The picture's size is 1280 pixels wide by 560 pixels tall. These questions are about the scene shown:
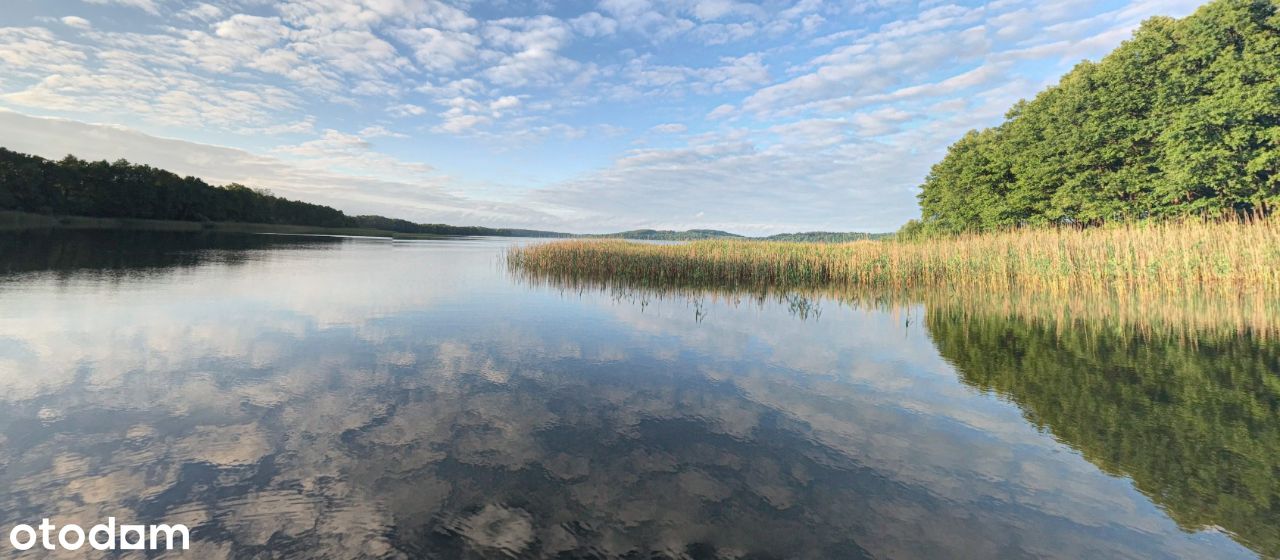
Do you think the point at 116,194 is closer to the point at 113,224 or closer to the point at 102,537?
the point at 113,224

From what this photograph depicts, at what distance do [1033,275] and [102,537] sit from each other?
1060 inches

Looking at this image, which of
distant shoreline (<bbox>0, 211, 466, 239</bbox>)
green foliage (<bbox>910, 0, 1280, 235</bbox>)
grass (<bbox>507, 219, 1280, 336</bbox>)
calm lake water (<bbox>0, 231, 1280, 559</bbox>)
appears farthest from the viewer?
distant shoreline (<bbox>0, 211, 466, 239</bbox>)

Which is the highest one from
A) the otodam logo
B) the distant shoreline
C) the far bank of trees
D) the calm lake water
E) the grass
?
the far bank of trees

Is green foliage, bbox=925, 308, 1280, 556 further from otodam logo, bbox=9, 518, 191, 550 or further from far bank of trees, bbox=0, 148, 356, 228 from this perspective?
far bank of trees, bbox=0, 148, 356, 228

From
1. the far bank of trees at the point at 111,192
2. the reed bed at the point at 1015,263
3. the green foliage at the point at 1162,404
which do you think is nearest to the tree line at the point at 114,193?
the far bank of trees at the point at 111,192

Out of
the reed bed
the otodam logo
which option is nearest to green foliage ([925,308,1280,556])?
the otodam logo

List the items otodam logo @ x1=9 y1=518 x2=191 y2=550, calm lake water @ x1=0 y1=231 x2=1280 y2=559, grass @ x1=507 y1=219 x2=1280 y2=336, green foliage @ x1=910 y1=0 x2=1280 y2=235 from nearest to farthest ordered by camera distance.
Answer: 1. otodam logo @ x1=9 y1=518 x2=191 y2=550
2. calm lake water @ x1=0 y1=231 x2=1280 y2=559
3. grass @ x1=507 y1=219 x2=1280 y2=336
4. green foliage @ x1=910 y1=0 x2=1280 y2=235

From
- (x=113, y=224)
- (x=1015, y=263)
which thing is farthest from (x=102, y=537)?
(x=113, y=224)

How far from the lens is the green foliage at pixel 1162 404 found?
429 centimetres

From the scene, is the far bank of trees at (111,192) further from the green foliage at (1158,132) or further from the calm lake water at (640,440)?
the green foliage at (1158,132)

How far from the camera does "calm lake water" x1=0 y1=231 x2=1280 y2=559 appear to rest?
3695 mm

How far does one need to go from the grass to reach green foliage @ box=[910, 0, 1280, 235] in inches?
273

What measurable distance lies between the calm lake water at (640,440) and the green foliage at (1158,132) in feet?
82.1

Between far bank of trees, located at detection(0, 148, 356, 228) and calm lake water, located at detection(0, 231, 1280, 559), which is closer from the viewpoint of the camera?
calm lake water, located at detection(0, 231, 1280, 559)
